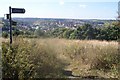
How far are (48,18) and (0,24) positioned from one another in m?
3.79

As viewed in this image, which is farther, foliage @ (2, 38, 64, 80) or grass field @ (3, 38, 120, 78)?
grass field @ (3, 38, 120, 78)

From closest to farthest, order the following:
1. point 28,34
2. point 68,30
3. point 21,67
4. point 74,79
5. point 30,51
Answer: point 21,67 → point 30,51 → point 74,79 → point 28,34 → point 68,30

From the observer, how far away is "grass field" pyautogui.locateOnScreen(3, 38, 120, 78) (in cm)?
788

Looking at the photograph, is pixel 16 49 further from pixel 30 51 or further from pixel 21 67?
pixel 21 67

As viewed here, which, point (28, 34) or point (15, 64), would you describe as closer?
point (15, 64)

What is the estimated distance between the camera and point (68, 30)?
18.5 m

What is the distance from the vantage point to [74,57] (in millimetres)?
12531

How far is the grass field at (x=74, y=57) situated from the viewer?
7875 millimetres

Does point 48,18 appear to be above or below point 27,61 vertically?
above

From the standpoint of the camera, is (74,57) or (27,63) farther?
(74,57)

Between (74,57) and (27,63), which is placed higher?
(27,63)

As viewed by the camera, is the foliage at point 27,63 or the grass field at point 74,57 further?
the grass field at point 74,57

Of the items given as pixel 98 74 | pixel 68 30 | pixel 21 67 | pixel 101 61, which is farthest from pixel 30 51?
pixel 68 30

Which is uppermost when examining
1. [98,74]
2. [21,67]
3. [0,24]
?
[0,24]
